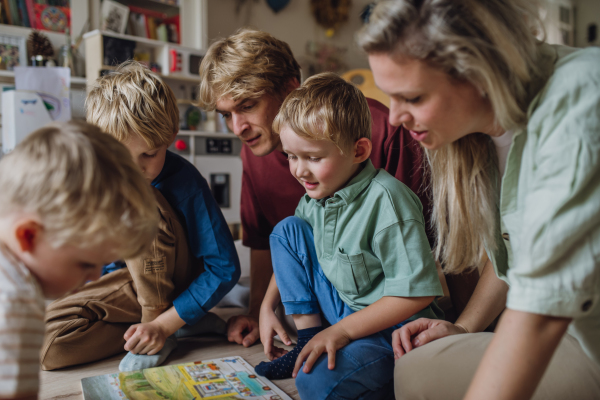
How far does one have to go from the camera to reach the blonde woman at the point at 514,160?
1.80 ft

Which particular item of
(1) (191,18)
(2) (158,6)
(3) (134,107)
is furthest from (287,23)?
(3) (134,107)

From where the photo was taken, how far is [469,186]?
849 mm

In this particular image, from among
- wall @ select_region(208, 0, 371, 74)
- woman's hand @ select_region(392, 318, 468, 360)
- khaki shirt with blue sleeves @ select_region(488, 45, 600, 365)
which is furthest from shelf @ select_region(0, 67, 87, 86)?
khaki shirt with blue sleeves @ select_region(488, 45, 600, 365)

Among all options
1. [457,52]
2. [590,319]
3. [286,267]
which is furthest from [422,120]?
[286,267]

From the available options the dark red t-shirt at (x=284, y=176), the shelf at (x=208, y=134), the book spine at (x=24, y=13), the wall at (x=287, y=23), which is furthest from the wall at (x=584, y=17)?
the book spine at (x=24, y=13)

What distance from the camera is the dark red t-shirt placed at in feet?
4.32

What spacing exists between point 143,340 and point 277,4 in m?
3.54

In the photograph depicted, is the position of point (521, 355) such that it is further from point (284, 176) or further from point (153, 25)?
point (153, 25)

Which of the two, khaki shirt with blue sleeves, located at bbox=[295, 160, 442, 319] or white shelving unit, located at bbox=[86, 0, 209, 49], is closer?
khaki shirt with blue sleeves, located at bbox=[295, 160, 442, 319]

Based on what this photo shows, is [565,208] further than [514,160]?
No

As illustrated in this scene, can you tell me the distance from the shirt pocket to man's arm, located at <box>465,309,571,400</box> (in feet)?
1.58

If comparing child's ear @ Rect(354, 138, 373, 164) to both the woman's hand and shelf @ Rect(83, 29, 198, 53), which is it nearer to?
the woman's hand

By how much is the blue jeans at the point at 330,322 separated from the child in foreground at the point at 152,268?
0.74 ft

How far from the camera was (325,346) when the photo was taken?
964mm
